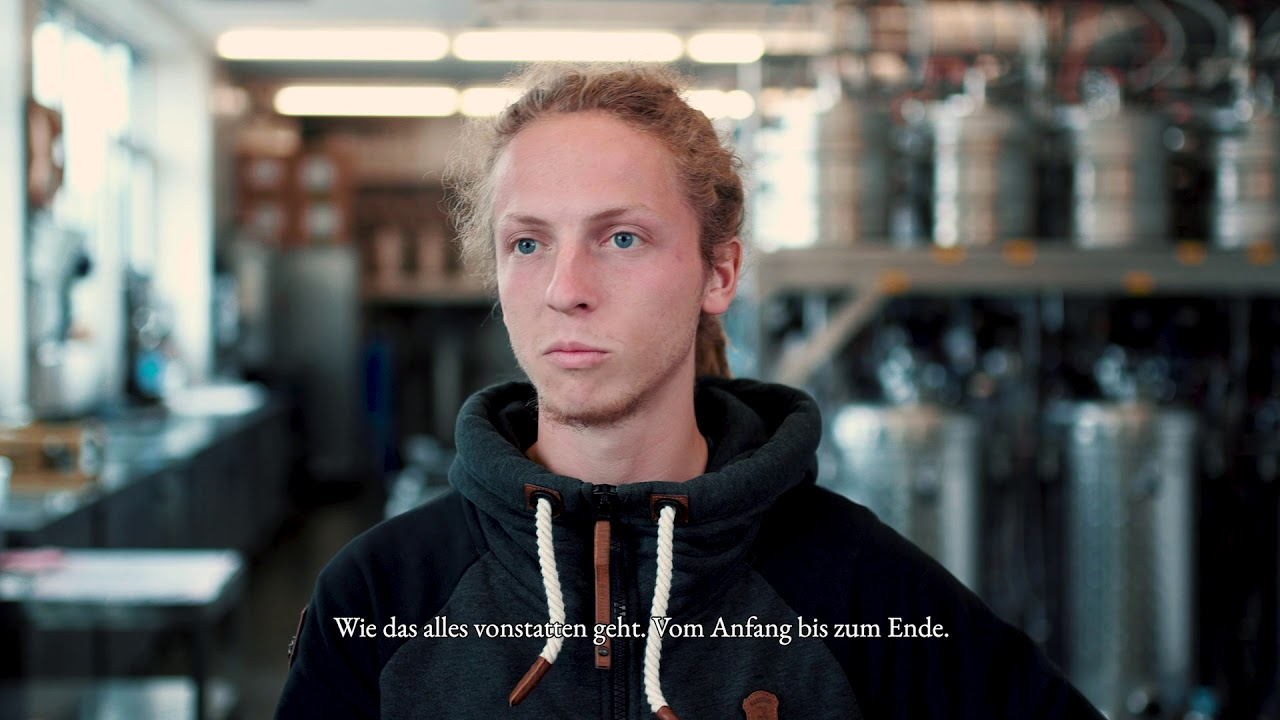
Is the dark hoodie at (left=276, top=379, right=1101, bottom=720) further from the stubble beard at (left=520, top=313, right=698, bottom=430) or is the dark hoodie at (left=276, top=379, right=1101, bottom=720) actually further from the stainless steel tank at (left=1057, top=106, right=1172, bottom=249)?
the stainless steel tank at (left=1057, top=106, right=1172, bottom=249)

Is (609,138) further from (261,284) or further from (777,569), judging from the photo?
(261,284)

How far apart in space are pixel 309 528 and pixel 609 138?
21.2 ft

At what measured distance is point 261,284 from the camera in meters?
7.95

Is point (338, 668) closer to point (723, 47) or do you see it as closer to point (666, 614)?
point (666, 614)

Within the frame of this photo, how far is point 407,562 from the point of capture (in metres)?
1.13

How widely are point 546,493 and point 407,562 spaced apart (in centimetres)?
17

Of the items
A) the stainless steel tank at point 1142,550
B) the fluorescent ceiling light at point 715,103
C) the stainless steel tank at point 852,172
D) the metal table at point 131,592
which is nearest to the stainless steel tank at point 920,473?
the stainless steel tank at point 1142,550

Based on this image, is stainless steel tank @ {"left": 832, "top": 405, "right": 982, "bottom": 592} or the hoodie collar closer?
the hoodie collar

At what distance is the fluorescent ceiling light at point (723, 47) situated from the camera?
770cm

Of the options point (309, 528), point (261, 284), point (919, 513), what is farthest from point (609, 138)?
point (261, 284)

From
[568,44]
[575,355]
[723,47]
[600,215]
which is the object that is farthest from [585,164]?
[723,47]

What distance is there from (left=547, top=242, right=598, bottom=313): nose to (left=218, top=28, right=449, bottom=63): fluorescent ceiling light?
23.0 feet

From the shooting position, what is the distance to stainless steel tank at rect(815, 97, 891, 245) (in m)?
3.25

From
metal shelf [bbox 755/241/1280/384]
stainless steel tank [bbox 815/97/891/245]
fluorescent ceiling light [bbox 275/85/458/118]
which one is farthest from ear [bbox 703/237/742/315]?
fluorescent ceiling light [bbox 275/85/458/118]
